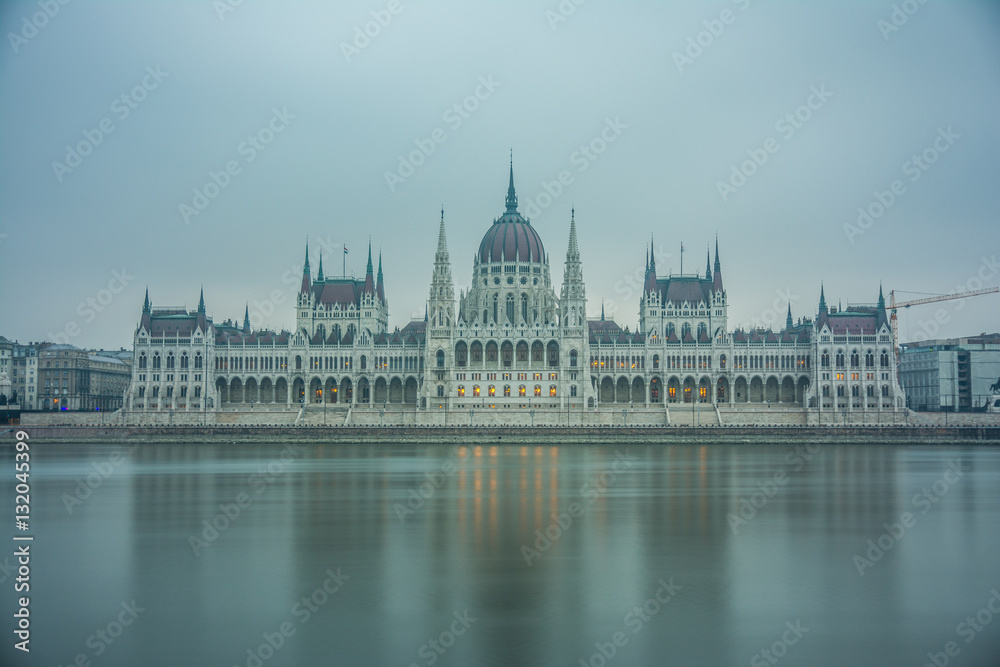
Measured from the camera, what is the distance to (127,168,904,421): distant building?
116938mm

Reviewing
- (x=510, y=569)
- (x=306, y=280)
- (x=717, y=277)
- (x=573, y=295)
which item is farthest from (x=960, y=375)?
(x=510, y=569)

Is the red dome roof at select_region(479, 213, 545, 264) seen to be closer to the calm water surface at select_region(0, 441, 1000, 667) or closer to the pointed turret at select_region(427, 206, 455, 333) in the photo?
the pointed turret at select_region(427, 206, 455, 333)

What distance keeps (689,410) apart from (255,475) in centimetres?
6223

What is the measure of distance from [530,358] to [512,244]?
1869cm

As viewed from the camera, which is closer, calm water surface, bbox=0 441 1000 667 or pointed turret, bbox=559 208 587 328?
calm water surface, bbox=0 441 1000 667

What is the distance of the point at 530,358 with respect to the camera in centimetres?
11794

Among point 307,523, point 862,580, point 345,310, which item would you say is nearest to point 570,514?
point 307,523

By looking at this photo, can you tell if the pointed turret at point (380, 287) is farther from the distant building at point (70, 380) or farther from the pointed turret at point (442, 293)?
the distant building at point (70, 380)

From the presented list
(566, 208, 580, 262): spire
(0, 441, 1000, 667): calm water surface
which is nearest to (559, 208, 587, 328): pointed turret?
(566, 208, 580, 262): spire

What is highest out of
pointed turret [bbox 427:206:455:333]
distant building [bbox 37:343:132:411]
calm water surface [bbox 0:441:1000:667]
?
pointed turret [bbox 427:206:455:333]

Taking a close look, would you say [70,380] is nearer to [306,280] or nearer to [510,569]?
[306,280]

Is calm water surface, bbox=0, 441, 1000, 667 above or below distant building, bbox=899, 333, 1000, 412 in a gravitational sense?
below

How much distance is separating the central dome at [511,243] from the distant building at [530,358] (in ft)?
7.32

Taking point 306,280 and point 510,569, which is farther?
point 306,280
